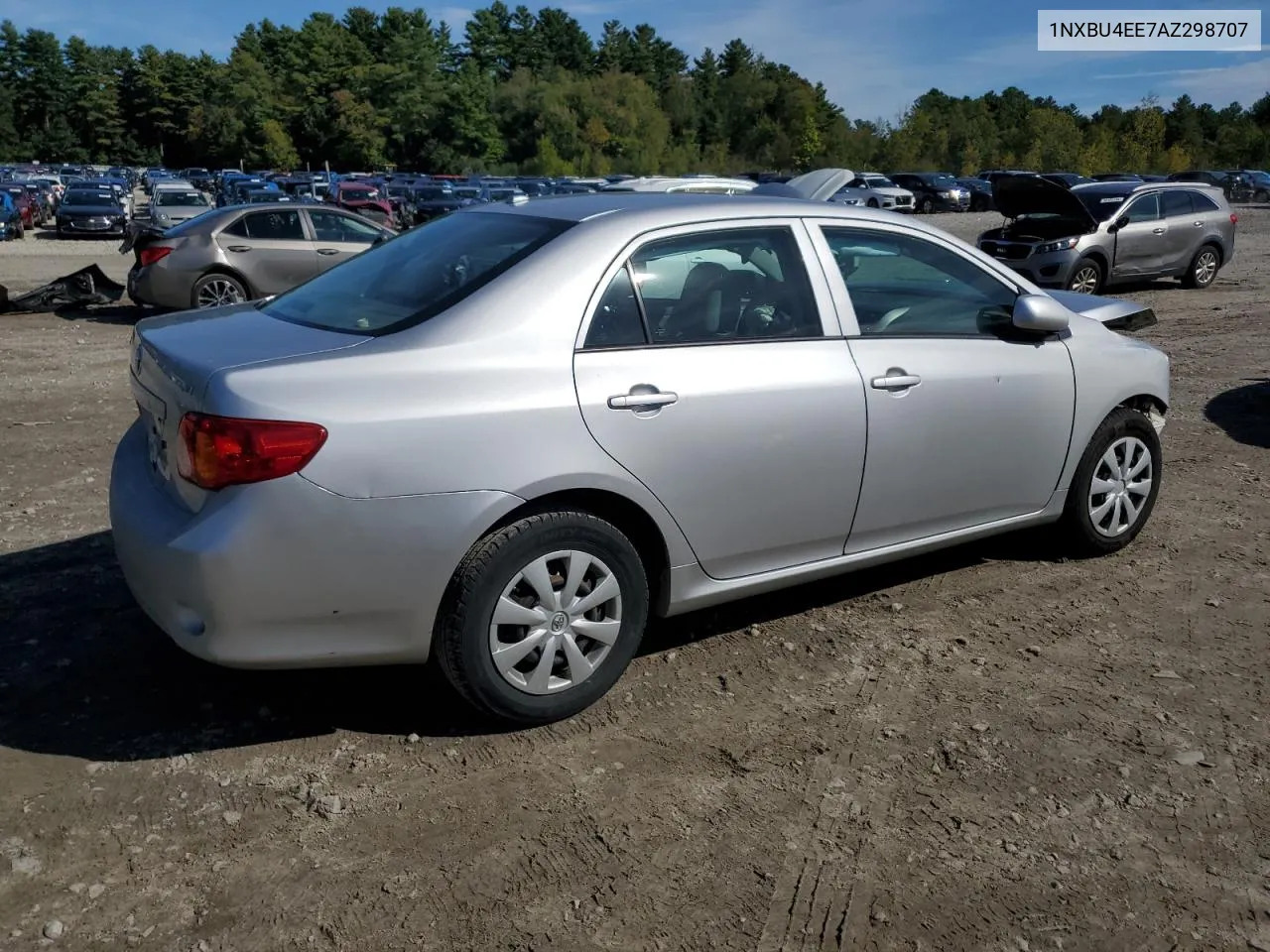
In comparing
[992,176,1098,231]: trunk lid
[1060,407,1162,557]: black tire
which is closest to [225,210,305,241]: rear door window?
[992,176,1098,231]: trunk lid

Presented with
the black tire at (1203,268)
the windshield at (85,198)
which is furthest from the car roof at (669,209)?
the windshield at (85,198)

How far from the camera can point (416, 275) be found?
3918 millimetres

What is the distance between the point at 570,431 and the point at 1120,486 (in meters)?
2.95

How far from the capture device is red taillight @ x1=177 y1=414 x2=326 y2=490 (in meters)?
3.06

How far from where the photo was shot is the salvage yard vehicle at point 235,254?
41.7 feet

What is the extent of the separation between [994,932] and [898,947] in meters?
0.25

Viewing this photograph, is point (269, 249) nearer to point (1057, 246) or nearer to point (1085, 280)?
point (1057, 246)

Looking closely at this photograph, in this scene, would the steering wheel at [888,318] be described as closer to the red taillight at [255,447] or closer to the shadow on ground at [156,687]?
the shadow on ground at [156,687]

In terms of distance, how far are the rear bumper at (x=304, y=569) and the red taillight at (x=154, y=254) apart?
1041cm

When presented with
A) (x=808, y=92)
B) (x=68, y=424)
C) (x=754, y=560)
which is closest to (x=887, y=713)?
(x=754, y=560)

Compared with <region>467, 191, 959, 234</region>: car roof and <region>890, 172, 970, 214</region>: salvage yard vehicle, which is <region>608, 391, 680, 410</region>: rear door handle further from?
<region>890, 172, 970, 214</region>: salvage yard vehicle

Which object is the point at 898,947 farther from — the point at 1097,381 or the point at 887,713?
the point at 1097,381

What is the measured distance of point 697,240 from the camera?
12.9ft

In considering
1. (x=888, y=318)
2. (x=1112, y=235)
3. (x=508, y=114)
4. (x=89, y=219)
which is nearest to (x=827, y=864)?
(x=888, y=318)
